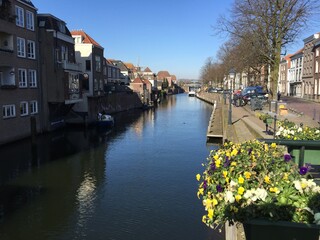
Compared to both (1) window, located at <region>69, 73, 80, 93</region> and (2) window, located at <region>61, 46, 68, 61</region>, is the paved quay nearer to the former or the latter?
(1) window, located at <region>69, 73, 80, 93</region>

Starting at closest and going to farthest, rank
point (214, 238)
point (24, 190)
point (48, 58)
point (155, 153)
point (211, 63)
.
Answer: point (214, 238) < point (24, 190) < point (155, 153) < point (48, 58) < point (211, 63)

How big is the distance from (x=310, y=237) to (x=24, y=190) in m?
16.4

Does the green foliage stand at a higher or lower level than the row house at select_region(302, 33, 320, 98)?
lower

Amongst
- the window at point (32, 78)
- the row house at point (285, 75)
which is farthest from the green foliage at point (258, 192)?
the row house at point (285, 75)

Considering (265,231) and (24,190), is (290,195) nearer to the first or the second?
(265,231)

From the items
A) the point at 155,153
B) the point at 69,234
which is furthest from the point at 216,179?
the point at 155,153

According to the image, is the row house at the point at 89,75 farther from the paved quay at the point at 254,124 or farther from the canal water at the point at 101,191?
the paved quay at the point at 254,124

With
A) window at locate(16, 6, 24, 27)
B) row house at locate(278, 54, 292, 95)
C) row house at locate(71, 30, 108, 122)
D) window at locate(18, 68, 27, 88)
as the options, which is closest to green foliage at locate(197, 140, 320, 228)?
window at locate(18, 68, 27, 88)

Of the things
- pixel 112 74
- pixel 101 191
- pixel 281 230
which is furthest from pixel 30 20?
pixel 112 74

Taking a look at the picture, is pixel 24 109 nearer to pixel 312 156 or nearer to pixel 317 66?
pixel 312 156

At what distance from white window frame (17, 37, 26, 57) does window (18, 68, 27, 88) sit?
4.60 feet

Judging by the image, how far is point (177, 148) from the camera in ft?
92.4

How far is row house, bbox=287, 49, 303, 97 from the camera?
67.9 metres

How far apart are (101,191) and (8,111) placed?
14.7 m
